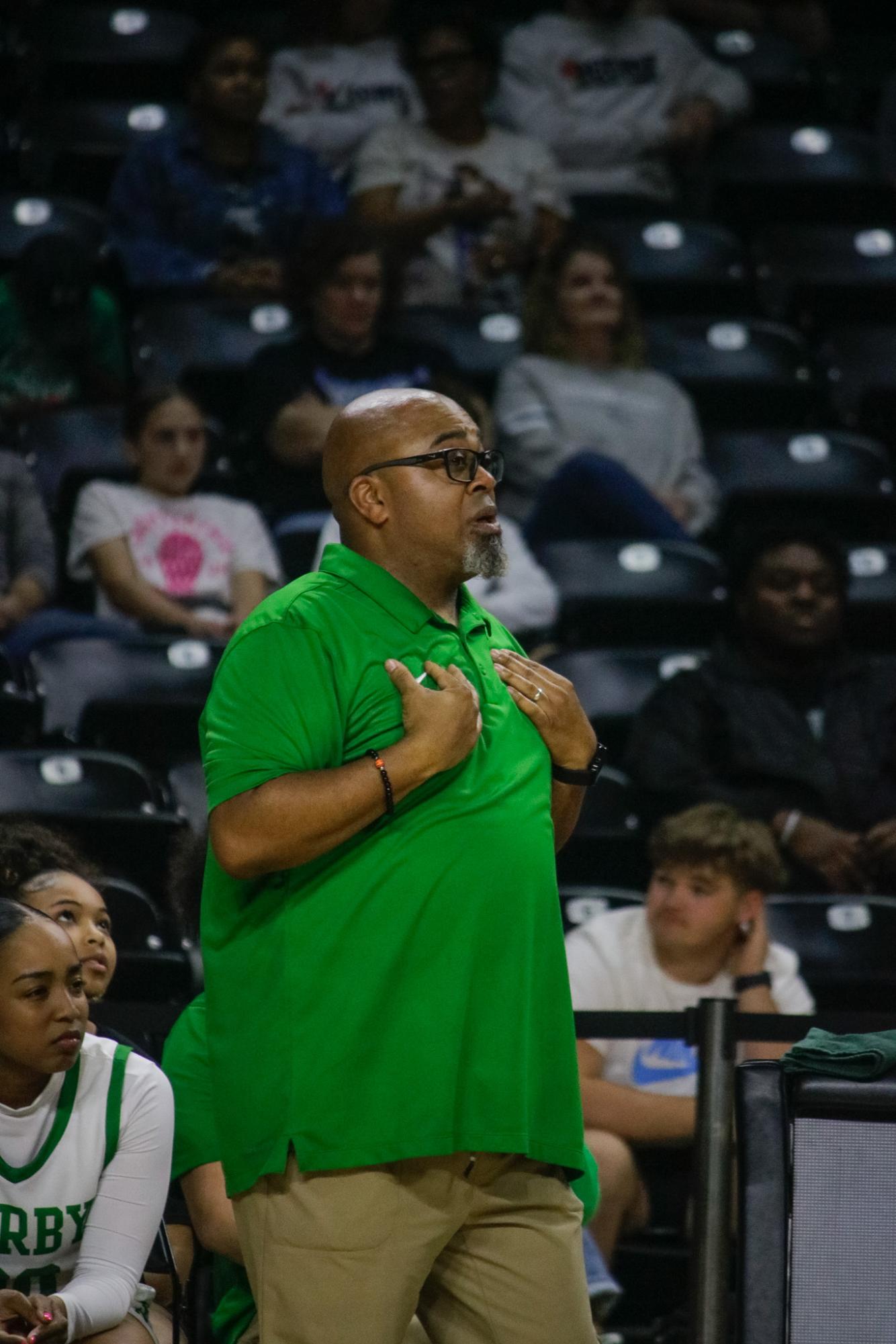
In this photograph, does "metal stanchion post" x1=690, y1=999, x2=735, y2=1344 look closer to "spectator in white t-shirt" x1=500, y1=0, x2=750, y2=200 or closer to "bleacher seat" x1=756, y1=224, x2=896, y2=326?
"bleacher seat" x1=756, y1=224, x2=896, y2=326

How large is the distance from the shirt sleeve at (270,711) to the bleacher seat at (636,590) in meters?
3.47

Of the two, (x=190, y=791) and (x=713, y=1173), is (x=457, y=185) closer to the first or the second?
(x=190, y=791)

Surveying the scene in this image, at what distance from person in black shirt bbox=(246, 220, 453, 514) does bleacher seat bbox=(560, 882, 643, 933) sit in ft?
6.96

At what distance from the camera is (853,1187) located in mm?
2613

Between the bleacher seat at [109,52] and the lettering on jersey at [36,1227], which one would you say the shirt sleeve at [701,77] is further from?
the lettering on jersey at [36,1227]

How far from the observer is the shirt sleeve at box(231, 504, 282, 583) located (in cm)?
579

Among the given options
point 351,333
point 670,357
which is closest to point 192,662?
point 351,333

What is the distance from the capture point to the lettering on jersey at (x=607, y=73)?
784cm

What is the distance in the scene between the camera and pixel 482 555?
2523 millimetres

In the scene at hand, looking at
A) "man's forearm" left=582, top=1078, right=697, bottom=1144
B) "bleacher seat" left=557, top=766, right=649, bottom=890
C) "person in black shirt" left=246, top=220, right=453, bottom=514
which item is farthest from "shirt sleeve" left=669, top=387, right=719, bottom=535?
"man's forearm" left=582, top=1078, right=697, bottom=1144

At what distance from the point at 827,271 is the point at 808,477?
140 cm

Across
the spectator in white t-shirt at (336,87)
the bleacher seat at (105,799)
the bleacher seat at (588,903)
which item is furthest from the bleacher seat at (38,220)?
the bleacher seat at (588,903)

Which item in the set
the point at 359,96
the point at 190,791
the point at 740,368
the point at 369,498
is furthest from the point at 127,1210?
the point at 359,96

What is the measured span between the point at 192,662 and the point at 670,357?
2.74 metres
